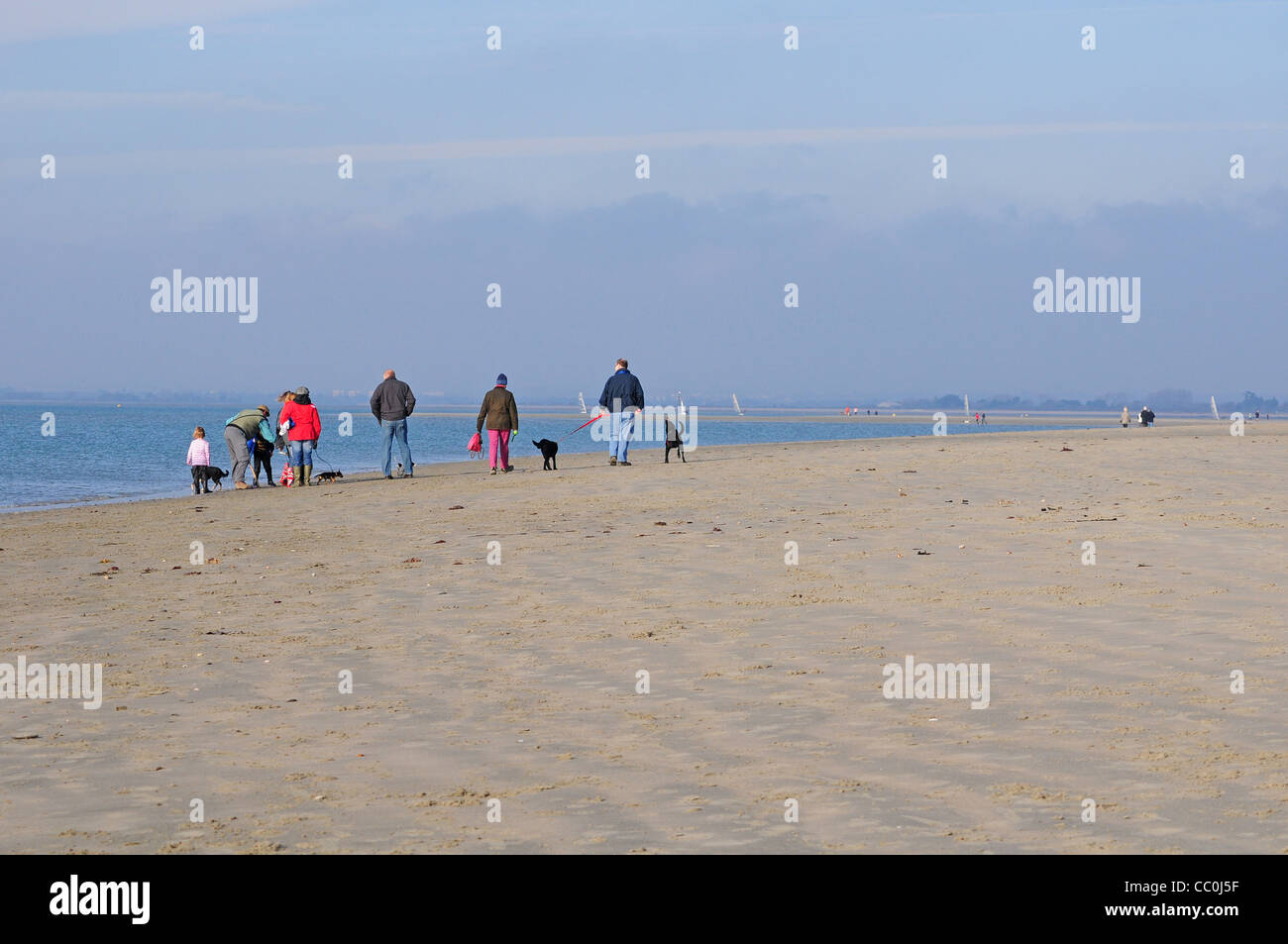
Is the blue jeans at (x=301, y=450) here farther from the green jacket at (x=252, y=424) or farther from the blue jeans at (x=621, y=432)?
the blue jeans at (x=621, y=432)

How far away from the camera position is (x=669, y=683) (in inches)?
352

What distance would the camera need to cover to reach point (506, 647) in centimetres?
1016

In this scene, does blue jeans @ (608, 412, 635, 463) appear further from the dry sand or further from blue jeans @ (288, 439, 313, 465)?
the dry sand

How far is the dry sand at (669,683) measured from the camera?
6.12m

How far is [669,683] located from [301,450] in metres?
19.3

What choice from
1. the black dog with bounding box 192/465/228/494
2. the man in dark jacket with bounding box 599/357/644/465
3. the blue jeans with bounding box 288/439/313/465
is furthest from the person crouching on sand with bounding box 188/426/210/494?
the man in dark jacket with bounding box 599/357/644/465

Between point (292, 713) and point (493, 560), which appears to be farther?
point (493, 560)

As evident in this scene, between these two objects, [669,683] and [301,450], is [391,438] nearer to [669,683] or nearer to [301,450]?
[301,450]

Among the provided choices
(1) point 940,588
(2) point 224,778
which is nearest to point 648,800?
(2) point 224,778

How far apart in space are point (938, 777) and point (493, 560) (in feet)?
27.4

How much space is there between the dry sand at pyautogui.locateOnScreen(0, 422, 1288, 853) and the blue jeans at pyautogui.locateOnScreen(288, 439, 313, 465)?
844 centimetres

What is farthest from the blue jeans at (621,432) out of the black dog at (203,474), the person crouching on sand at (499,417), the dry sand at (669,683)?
the dry sand at (669,683)
